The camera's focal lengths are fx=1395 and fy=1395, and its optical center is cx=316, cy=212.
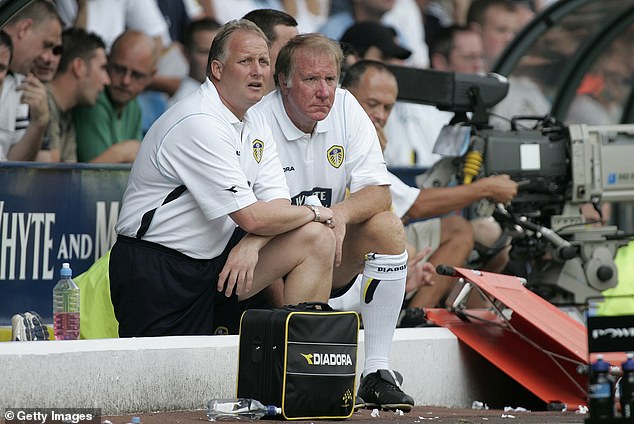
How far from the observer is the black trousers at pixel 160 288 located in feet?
17.6

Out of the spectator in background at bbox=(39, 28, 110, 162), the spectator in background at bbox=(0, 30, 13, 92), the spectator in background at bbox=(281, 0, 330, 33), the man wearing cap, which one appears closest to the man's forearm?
the spectator in background at bbox=(0, 30, 13, 92)

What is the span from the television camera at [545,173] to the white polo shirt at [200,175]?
7.17 ft

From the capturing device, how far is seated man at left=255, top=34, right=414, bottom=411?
5.51 metres

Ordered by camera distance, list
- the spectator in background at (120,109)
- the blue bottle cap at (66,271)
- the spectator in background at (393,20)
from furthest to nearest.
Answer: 1. the spectator in background at (393,20)
2. the spectator in background at (120,109)
3. the blue bottle cap at (66,271)

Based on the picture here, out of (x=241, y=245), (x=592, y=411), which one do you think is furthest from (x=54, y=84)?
(x=592, y=411)

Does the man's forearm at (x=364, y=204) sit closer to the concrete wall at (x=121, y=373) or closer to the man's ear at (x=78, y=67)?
the concrete wall at (x=121, y=373)

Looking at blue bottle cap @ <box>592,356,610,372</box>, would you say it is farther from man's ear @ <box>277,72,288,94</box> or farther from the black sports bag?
man's ear @ <box>277,72,288,94</box>

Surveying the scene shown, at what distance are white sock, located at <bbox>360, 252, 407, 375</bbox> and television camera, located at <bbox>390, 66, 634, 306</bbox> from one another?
2.04 meters

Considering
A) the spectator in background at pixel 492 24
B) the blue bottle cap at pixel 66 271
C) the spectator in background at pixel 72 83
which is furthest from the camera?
the spectator in background at pixel 492 24

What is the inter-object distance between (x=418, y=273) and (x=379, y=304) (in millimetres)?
1734

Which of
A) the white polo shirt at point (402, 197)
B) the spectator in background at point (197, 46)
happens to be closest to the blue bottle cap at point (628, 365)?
the white polo shirt at point (402, 197)

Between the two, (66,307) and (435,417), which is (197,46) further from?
(435,417)

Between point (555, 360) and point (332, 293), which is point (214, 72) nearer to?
point (332, 293)

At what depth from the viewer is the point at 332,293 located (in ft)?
19.7
